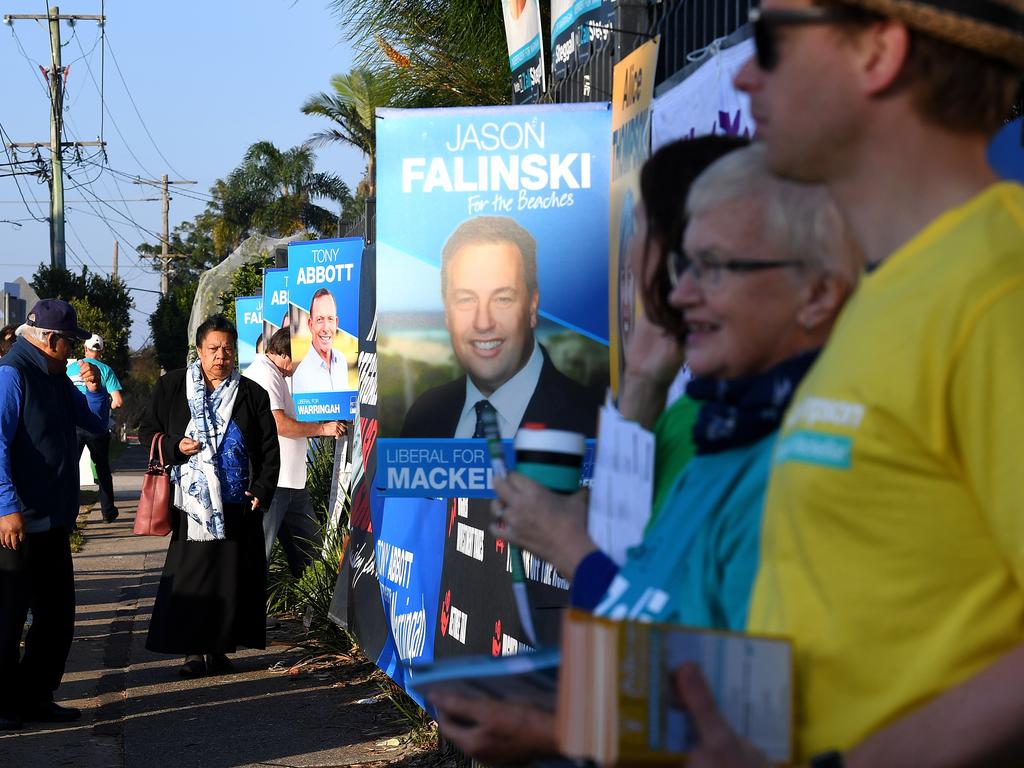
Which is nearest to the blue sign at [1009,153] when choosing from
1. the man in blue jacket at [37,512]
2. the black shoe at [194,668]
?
the man in blue jacket at [37,512]

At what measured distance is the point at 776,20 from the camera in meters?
1.71

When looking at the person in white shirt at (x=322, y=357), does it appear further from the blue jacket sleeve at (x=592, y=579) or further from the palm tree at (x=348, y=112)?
the palm tree at (x=348, y=112)

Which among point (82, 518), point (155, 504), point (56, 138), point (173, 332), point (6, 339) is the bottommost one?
point (82, 518)

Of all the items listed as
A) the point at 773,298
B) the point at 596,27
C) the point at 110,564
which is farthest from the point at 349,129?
the point at 773,298

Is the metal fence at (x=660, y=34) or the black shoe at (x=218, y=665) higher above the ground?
the metal fence at (x=660, y=34)

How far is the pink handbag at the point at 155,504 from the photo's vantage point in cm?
820

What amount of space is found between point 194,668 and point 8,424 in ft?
7.23

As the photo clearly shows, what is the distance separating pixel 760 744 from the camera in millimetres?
1596

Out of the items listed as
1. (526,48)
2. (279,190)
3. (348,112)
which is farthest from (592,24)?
(279,190)

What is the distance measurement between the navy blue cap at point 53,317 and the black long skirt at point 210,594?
1.51 meters

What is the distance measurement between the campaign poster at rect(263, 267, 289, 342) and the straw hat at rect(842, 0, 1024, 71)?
10854 mm

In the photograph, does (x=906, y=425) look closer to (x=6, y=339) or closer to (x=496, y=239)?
(x=496, y=239)

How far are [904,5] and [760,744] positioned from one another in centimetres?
86

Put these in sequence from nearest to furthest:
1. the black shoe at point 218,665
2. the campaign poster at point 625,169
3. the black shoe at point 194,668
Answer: the campaign poster at point 625,169 → the black shoe at point 194,668 → the black shoe at point 218,665
